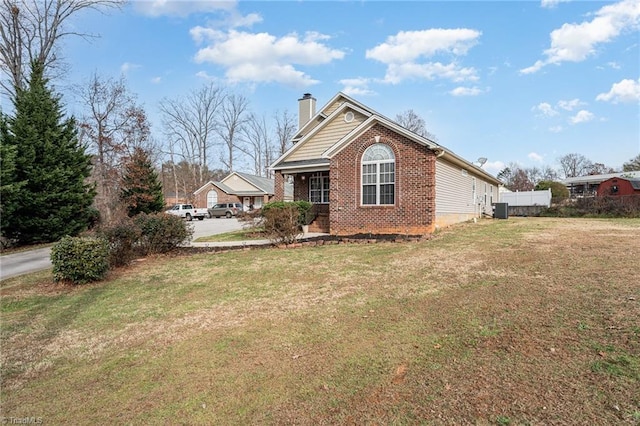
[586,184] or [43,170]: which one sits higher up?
[586,184]

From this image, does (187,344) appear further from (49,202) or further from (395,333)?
(49,202)

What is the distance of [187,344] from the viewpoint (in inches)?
175

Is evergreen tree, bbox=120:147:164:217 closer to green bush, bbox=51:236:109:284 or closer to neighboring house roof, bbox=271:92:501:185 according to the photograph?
neighboring house roof, bbox=271:92:501:185

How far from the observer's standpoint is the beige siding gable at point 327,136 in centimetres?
1688

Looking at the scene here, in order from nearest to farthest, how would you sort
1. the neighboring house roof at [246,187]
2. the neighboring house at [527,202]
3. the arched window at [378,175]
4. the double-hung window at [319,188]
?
the arched window at [378,175]
the double-hung window at [319,188]
the neighboring house at [527,202]
the neighboring house roof at [246,187]

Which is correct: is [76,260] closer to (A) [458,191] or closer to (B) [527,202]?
(A) [458,191]

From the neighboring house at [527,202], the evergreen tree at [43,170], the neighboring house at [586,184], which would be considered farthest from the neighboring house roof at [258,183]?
the neighboring house at [586,184]

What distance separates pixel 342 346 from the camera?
4086 millimetres

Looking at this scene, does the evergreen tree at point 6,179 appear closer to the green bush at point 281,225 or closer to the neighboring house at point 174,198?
the green bush at point 281,225

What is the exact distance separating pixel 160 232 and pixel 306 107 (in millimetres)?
15020

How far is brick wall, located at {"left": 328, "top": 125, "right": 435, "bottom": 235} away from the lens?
1244cm

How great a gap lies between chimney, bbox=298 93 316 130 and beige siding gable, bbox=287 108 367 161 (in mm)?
5331

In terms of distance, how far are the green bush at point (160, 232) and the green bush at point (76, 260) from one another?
7.12ft

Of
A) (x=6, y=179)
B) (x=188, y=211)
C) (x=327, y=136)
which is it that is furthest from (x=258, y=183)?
(x=6, y=179)
